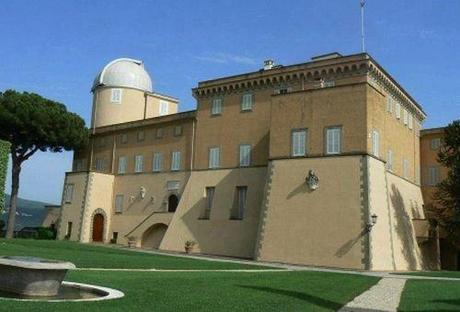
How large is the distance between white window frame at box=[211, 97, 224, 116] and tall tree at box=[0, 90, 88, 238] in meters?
15.3

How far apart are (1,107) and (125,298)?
40.1 metres

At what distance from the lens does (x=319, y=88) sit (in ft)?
107

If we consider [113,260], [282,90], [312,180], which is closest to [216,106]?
[282,90]

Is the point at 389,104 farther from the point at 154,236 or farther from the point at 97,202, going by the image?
the point at 97,202

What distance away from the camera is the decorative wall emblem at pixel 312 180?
31.3 meters

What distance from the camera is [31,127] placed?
46438 mm

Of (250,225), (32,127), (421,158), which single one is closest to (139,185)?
(32,127)

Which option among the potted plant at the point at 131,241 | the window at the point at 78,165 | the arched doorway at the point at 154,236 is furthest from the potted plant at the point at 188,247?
the window at the point at 78,165

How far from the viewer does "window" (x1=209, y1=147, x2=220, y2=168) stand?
39.7 meters

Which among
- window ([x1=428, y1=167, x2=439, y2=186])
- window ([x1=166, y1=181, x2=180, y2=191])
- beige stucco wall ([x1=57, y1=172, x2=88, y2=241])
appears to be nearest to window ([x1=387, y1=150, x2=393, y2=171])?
window ([x1=428, y1=167, x2=439, y2=186])

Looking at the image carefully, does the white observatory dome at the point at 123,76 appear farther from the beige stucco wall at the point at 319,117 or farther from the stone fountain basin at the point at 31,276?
the stone fountain basin at the point at 31,276

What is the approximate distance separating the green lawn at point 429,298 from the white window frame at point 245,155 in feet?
67.3

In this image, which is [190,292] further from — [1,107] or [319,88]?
[1,107]

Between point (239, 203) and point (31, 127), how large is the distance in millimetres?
21213
